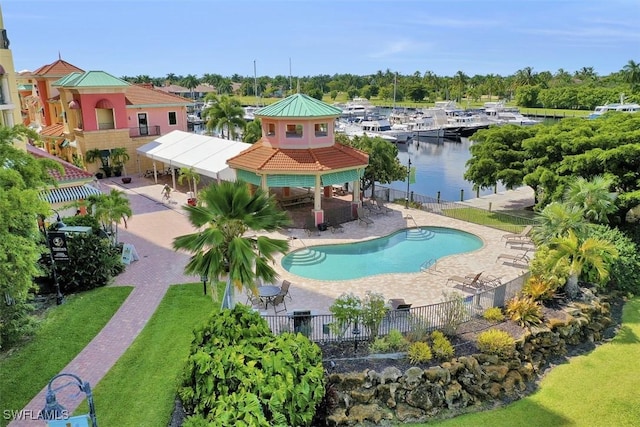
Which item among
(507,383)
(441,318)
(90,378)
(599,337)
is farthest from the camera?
(599,337)

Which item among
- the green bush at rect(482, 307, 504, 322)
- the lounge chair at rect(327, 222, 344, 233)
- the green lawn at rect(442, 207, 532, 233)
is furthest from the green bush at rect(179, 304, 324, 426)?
the green lawn at rect(442, 207, 532, 233)

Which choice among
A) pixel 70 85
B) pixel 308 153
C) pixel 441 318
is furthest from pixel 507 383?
pixel 70 85

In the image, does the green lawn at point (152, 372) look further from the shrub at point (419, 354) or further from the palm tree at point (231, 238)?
the shrub at point (419, 354)

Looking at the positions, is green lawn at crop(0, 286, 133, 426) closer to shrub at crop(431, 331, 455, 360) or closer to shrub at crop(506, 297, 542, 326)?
shrub at crop(431, 331, 455, 360)

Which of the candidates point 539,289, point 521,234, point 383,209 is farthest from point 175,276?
point 521,234

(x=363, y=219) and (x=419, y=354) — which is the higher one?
(x=363, y=219)

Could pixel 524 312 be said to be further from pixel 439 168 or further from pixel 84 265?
pixel 439 168

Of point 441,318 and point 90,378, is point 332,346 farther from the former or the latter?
point 90,378
